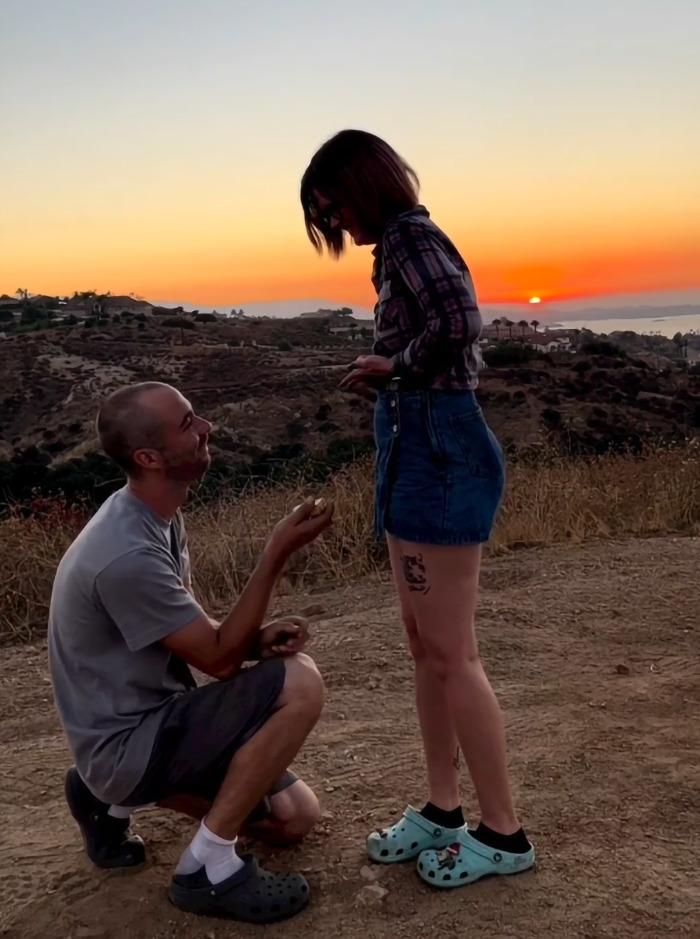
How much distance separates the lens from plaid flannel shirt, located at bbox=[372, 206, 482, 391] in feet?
7.28

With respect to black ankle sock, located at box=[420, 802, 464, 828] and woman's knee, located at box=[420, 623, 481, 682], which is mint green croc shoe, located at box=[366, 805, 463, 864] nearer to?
black ankle sock, located at box=[420, 802, 464, 828]

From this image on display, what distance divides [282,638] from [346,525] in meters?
3.80

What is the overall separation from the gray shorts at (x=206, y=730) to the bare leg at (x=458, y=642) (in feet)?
1.36

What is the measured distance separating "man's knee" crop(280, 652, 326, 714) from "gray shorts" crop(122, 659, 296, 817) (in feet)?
0.07

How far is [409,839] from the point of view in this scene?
2.66 m

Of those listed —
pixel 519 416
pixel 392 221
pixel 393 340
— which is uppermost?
pixel 392 221

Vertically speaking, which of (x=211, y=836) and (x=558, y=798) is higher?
(x=211, y=836)

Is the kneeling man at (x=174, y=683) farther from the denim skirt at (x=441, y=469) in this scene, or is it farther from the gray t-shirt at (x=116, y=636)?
the denim skirt at (x=441, y=469)

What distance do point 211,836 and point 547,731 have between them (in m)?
1.54

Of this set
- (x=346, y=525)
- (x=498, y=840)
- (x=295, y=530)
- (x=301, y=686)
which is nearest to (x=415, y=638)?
(x=301, y=686)

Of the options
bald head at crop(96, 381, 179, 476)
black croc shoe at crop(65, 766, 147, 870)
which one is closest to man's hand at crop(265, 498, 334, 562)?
bald head at crop(96, 381, 179, 476)

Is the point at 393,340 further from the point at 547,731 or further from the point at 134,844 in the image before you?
the point at 547,731

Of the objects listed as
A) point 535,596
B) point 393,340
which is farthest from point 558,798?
point 535,596

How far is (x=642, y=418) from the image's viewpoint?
2148cm
